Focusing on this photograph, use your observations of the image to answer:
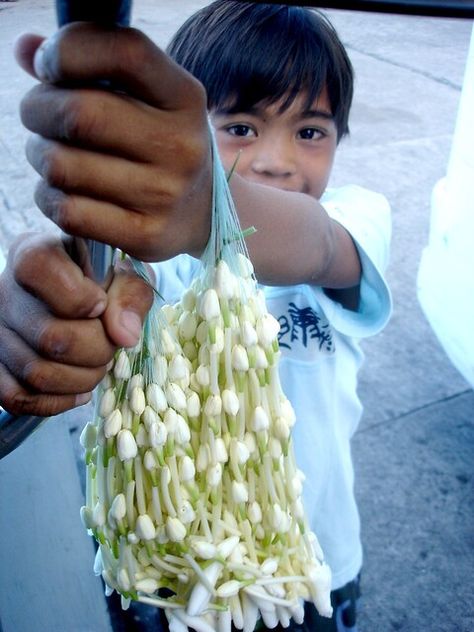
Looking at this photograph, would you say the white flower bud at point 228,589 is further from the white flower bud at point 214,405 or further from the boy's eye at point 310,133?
the boy's eye at point 310,133

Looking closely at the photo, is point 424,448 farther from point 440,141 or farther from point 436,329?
point 440,141

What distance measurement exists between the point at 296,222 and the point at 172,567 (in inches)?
15.3

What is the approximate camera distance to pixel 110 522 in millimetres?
685

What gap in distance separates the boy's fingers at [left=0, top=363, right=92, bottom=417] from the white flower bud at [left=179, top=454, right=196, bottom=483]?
0.12 meters

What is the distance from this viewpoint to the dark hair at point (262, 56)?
105 cm

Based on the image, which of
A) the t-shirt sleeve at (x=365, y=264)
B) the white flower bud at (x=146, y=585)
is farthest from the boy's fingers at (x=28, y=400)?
the t-shirt sleeve at (x=365, y=264)

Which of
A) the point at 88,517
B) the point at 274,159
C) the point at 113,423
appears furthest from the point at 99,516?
the point at 274,159

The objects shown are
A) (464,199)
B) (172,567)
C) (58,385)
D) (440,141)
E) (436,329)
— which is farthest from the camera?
(440,141)

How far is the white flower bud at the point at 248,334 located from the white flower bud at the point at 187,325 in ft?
0.16

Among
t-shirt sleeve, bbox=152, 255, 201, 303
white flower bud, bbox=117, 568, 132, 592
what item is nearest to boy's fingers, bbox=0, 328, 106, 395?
white flower bud, bbox=117, 568, 132, 592

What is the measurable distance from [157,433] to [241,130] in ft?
2.00

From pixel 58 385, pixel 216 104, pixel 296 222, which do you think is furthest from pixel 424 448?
pixel 58 385

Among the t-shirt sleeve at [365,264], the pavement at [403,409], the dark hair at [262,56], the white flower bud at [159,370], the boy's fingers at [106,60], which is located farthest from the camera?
the pavement at [403,409]

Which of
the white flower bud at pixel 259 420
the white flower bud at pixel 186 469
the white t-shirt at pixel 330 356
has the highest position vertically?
the white flower bud at pixel 259 420
